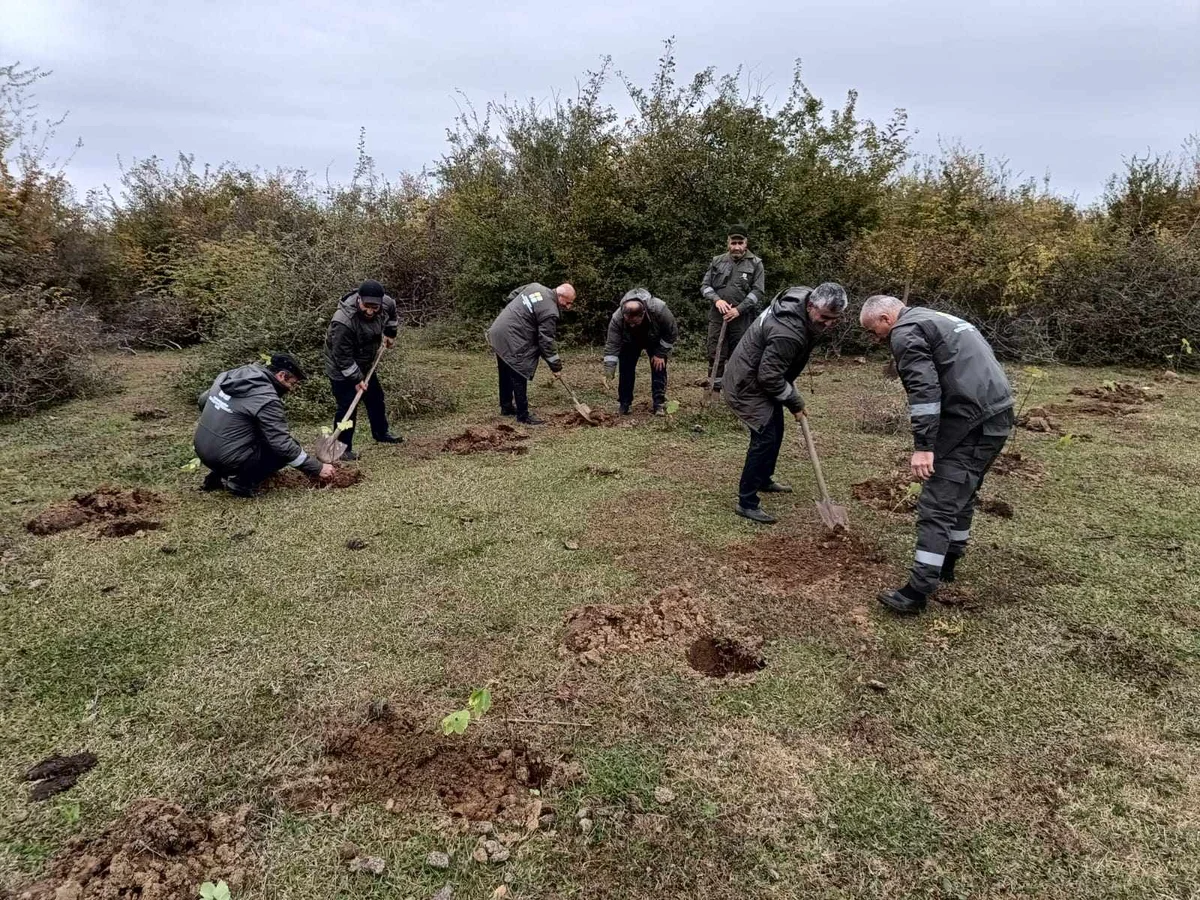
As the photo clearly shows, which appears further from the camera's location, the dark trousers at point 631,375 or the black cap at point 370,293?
the dark trousers at point 631,375

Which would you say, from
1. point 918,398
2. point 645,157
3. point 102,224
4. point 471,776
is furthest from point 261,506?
point 102,224

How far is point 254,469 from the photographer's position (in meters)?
5.06

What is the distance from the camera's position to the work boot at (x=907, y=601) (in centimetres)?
347

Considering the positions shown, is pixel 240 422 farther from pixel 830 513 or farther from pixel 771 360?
pixel 830 513

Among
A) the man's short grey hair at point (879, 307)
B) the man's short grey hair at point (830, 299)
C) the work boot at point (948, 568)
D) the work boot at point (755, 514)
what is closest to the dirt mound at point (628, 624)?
the work boot at point (755, 514)

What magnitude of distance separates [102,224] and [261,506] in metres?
12.3

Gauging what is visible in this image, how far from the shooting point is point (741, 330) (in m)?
7.61

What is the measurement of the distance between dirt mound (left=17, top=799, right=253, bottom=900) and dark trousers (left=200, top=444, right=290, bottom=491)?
2.96m

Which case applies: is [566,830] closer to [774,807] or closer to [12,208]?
[774,807]

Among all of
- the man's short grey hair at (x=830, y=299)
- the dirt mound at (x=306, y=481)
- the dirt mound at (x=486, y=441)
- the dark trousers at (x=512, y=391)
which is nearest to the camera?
the man's short grey hair at (x=830, y=299)

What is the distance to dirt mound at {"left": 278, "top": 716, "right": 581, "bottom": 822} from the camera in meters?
2.43

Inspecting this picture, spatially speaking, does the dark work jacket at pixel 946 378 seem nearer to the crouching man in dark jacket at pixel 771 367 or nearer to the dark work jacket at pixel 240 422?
the crouching man in dark jacket at pixel 771 367

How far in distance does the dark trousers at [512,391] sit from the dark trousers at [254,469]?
2476 mm

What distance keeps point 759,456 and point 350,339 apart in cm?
369
